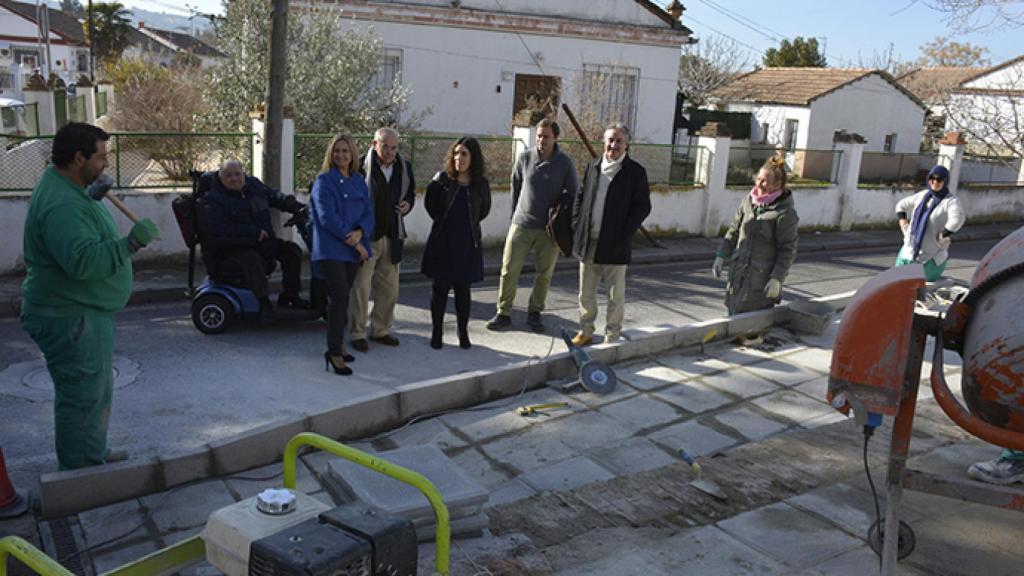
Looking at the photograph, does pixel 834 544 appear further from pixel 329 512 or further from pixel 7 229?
pixel 7 229

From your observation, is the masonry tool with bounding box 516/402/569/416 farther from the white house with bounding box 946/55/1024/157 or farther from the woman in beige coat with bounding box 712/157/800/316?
the white house with bounding box 946/55/1024/157

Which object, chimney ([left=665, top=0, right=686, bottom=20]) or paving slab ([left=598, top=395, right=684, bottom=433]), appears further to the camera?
chimney ([left=665, top=0, right=686, bottom=20])

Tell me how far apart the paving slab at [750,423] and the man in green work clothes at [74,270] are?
414 cm

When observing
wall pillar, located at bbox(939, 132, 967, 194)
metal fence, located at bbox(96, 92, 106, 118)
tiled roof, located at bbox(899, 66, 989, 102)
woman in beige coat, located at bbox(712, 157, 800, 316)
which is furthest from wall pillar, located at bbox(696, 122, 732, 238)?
tiled roof, located at bbox(899, 66, 989, 102)

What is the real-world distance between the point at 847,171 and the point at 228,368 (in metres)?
15.1

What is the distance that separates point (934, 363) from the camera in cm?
388

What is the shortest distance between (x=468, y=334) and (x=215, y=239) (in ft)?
8.39

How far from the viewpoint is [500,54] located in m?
20.7

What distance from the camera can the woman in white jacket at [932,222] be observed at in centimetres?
825

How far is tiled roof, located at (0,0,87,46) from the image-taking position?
51.3 m

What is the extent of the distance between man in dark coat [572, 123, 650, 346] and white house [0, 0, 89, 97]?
152ft

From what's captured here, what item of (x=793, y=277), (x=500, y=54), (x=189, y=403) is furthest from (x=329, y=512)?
(x=500, y=54)

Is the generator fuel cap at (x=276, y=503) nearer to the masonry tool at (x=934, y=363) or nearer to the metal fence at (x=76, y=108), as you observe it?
the masonry tool at (x=934, y=363)

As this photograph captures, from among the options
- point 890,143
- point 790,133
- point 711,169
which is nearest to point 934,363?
point 711,169
